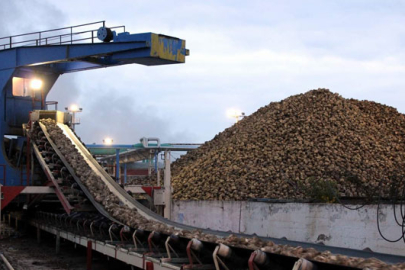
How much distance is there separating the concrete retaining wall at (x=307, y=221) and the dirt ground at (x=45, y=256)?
4.66 metres

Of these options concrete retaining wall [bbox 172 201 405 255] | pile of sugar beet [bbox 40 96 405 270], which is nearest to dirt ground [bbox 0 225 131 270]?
pile of sugar beet [bbox 40 96 405 270]

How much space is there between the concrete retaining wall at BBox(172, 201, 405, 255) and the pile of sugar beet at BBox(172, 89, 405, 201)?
1525mm

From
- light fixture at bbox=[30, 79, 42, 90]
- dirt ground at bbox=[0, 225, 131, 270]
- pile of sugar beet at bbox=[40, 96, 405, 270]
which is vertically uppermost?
light fixture at bbox=[30, 79, 42, 90]

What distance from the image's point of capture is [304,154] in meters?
23.2

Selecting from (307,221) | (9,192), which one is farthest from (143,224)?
(307,221)

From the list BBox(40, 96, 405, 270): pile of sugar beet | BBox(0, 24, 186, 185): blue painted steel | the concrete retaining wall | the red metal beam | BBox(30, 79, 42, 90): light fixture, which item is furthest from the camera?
BBox(30, 79, 42, 90): light fixture

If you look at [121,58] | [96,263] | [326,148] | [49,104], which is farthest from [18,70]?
[326,148]

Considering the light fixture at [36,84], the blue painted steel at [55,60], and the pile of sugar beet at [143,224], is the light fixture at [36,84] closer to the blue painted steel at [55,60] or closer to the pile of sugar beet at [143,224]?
the blue painted steel at [55,60]

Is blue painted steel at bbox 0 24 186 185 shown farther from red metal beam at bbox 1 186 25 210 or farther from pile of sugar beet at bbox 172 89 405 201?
pile of sugar beet at bbox 172 89 405 201

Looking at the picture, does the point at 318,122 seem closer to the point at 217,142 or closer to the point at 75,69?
the point at 217,142

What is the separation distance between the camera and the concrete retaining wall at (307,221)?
488 inches

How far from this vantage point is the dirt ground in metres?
13.0

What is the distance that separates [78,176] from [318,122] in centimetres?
1376

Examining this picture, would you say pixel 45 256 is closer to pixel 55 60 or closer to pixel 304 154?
pixel 55 60
